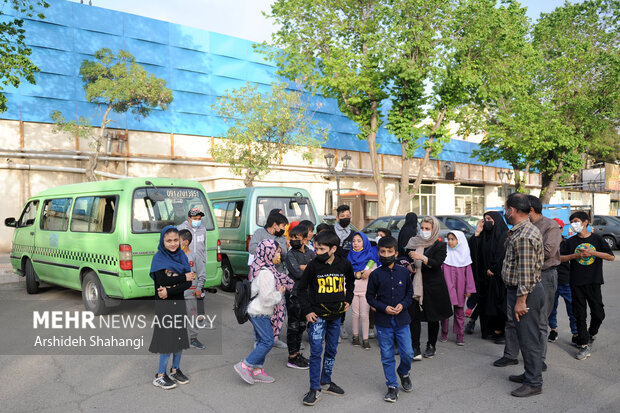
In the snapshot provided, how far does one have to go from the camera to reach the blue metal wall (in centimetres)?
1862

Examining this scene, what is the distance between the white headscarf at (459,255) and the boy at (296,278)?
193 cm

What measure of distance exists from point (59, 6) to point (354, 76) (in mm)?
11735

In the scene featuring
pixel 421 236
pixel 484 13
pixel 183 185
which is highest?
pixel 484 13

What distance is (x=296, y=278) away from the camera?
5043 mm

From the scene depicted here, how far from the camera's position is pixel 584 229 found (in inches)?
220

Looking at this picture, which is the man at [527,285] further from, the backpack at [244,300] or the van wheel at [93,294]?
the van wheel at [93,294]

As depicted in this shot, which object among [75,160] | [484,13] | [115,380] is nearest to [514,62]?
[484,13]

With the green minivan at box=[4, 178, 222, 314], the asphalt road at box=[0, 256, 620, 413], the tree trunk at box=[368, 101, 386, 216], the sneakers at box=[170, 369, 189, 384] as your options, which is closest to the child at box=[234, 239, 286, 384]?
the asphalt road at box=[0, 256, 620, 413]

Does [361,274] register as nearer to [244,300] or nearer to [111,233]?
[244,300]

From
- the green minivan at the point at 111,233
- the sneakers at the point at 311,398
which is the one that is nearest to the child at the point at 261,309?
the sneakers at the point at 311,398

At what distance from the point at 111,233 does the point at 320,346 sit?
4.24 meters

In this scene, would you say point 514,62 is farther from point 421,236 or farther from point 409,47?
point 421,236

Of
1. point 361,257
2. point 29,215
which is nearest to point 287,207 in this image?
point 361,257

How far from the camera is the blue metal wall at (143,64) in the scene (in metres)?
Answer: 18.6
